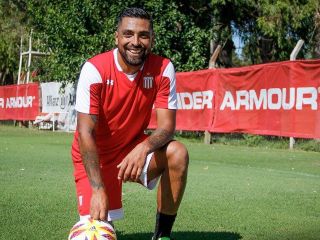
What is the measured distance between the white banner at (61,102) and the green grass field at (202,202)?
43.3 ft

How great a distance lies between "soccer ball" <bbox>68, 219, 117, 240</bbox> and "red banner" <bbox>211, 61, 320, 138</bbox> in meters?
9.47

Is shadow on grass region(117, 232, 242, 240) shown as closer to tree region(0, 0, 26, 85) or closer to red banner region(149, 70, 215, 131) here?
red banner region(149, 70, 215, 131)

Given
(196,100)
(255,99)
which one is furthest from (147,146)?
(196,100)

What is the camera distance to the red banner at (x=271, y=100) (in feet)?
43.7

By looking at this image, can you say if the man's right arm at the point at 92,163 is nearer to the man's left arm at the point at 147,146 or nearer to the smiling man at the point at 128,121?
the smiling man at the point at 128,121

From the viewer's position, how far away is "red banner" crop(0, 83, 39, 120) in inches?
1088

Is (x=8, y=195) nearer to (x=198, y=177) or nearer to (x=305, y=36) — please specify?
(x=198, y=177)

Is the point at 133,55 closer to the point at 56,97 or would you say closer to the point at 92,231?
the point at 92,231

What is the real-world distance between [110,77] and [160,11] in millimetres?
17010

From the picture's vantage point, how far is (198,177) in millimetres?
9164

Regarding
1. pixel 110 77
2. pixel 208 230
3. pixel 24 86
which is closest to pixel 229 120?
pixel 208 230

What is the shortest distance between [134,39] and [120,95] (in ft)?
1.40

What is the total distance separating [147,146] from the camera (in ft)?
14.2

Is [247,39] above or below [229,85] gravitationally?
above
